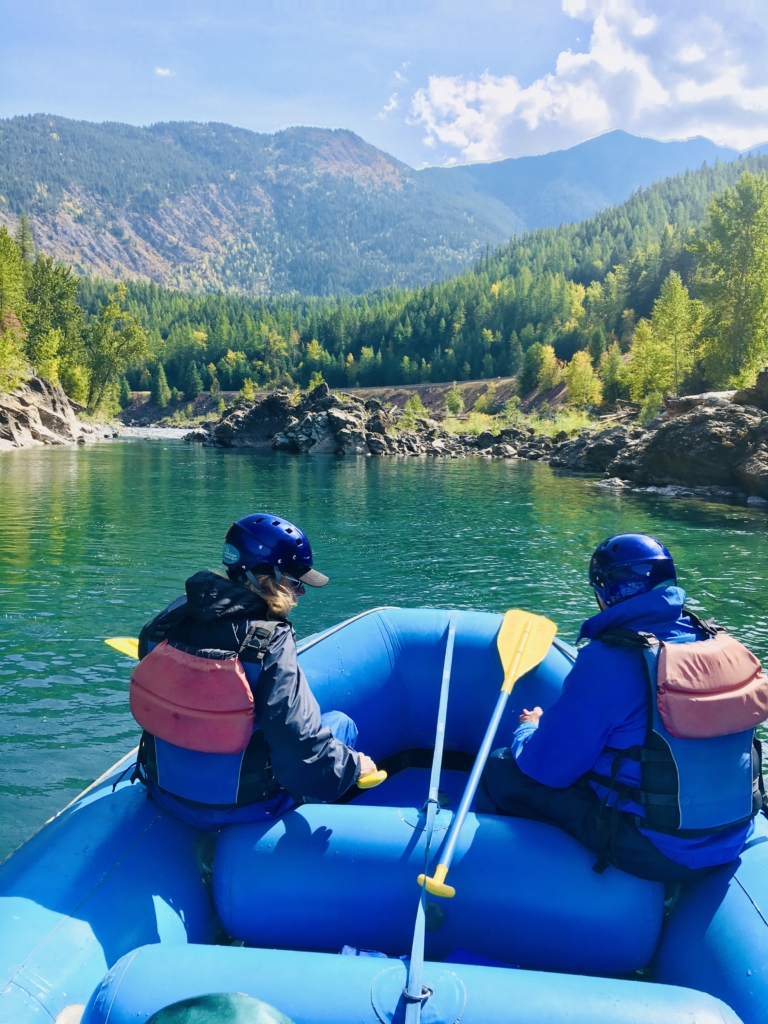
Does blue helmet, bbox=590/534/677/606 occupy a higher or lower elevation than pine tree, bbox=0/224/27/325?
lower

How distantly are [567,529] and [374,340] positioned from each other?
127 meters

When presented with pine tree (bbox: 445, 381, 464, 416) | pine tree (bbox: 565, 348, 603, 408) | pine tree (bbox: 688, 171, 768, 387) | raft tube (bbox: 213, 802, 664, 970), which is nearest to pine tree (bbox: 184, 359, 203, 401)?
pine tree (bbox: 445, 381, 464, 416)

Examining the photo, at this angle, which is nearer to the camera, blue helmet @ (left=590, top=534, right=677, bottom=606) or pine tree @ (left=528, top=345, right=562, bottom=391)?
blue helmet @ (left=590, top=534, right=677, bottom=606)

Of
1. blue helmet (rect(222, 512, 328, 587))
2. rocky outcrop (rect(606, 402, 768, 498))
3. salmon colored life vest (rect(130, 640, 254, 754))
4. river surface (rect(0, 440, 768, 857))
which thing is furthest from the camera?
rocky outcrop (rect(606, 402, 768, 498))

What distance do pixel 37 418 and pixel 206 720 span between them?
57232 mm

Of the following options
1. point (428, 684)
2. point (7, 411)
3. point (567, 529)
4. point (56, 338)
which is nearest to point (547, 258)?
point (56, 338)

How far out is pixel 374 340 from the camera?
142m

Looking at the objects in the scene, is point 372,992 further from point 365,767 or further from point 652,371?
point 652,371

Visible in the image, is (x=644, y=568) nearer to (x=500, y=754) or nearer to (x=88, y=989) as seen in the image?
(x=500, y=754)

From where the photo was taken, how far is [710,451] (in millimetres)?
28969

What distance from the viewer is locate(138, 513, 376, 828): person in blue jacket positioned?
309cm

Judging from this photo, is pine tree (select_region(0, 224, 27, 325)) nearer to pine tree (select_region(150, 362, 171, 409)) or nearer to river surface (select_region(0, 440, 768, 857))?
river surface (select_region(0, 440, 768, 857))

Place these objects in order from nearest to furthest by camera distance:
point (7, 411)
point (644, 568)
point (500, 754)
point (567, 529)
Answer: point (644, 568), point (500, 754), point (567, 529), point (7, 411)

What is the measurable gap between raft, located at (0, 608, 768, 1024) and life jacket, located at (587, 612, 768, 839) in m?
0.32
